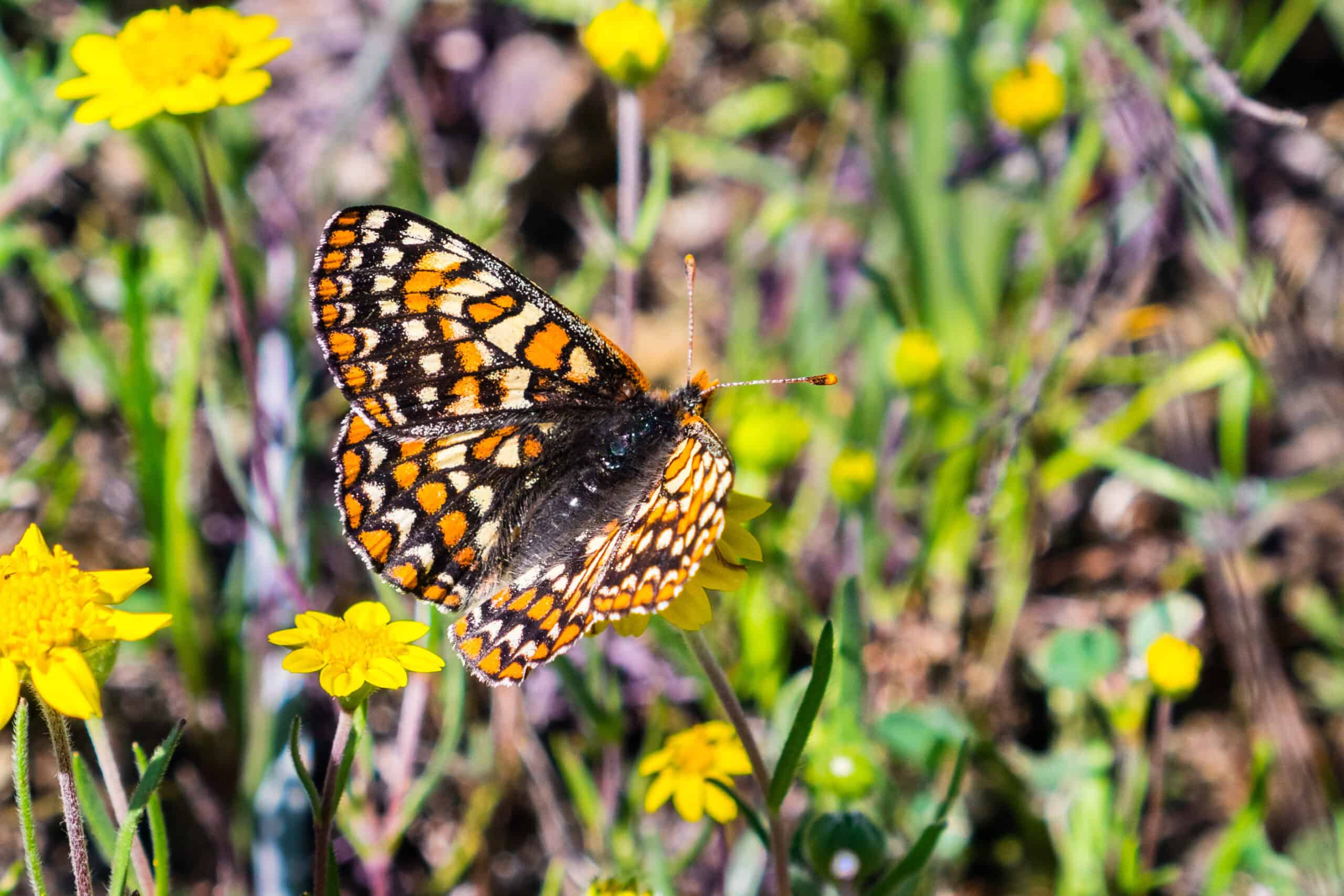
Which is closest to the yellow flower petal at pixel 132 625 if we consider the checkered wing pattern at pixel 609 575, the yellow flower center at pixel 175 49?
the checkered wing pattern at pixel 609 575

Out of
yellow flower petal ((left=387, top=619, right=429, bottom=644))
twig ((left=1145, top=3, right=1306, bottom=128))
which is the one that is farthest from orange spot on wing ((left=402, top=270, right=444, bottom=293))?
twig ((left=1145, top=3, right=1306, bottom=128))

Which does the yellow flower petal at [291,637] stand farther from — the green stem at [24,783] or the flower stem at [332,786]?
the green stem at [24,783]

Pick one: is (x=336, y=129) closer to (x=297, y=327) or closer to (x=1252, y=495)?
(x=297, y=327)

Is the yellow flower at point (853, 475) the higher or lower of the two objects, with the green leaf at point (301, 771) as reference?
lower

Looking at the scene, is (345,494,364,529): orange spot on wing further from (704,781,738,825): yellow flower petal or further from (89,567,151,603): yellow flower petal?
(704,781,738,825): yellow flower petal

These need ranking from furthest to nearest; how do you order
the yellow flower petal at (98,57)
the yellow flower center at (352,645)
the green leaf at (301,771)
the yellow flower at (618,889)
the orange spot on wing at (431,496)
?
the yellow flower petal at (98,57)
the orange spot on wing at (431,496)
the yellow flower at (618,889)
the yellow flower center at (352,645)
the green leaf at (301,771)

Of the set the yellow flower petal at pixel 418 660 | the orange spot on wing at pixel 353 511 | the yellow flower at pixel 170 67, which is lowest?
the yellow flower petal at pixel 418 660

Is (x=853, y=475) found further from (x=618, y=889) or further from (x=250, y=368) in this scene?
(x=250, y=368)
